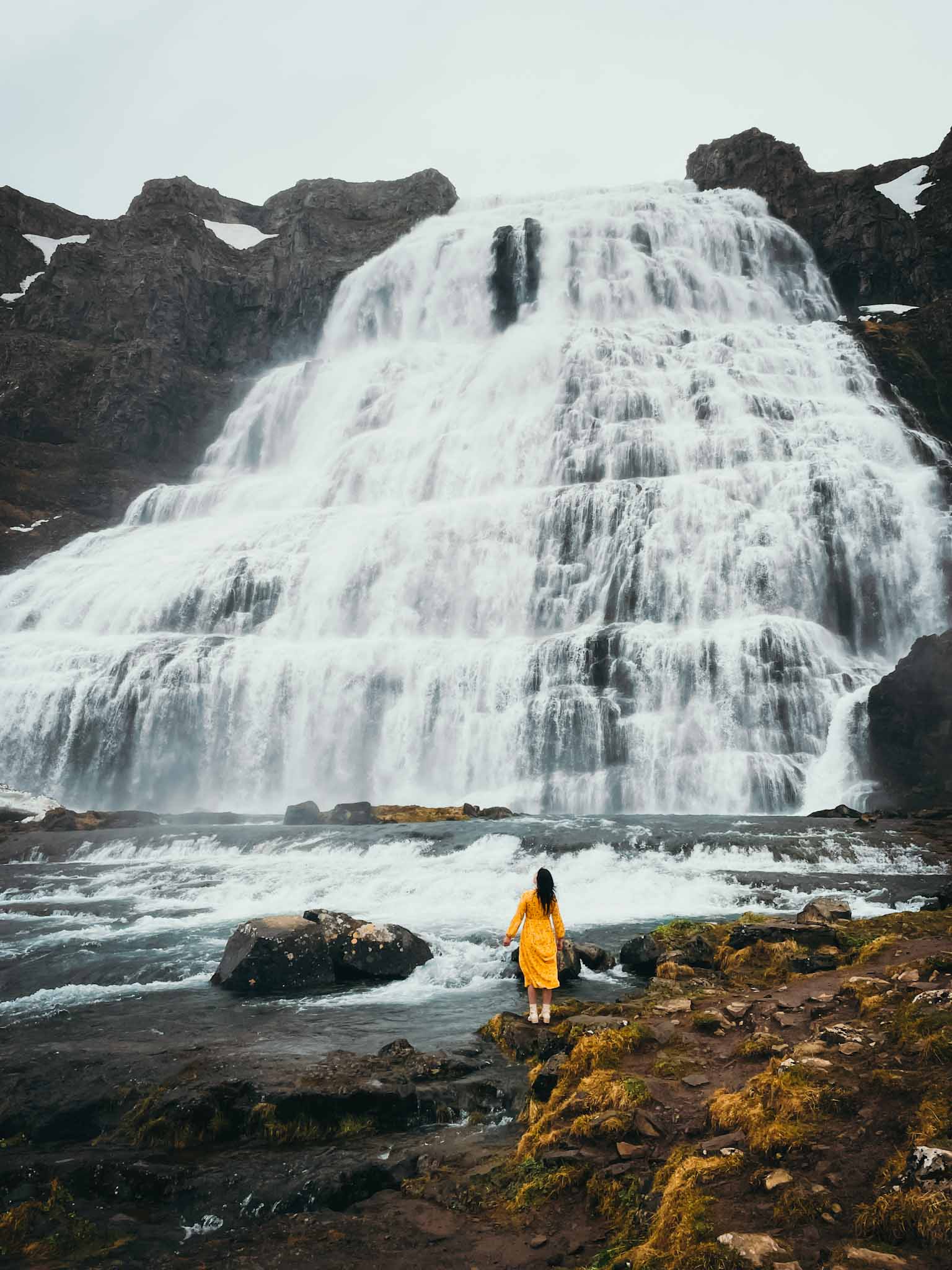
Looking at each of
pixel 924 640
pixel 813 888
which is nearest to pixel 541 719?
pixel 924 640

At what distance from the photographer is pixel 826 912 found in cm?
1216

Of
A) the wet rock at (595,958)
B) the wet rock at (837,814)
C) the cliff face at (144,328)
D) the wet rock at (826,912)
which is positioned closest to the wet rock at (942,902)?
the wet rock at (826,912)

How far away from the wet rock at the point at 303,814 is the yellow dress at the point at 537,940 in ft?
65.9

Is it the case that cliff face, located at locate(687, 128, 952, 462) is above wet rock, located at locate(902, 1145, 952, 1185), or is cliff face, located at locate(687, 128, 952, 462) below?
above

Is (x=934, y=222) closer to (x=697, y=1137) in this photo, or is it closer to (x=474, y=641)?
(x=474, y=641)

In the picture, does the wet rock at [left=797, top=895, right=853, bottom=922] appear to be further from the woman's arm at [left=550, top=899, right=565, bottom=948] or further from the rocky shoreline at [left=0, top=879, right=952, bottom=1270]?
the woman's arm at [left=550, top=899, right=565, bottom=948]

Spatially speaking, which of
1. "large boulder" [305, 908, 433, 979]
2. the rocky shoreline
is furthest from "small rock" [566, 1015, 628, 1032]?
"large boulder" [305, 908, 433, 979]

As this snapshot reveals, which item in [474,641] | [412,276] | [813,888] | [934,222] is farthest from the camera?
[412,276]

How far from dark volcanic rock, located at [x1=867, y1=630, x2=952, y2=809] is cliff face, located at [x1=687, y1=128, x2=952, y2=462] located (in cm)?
2955

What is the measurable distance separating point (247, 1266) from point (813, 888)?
47.0 feet

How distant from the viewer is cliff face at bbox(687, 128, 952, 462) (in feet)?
172

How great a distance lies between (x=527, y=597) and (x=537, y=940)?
105ft

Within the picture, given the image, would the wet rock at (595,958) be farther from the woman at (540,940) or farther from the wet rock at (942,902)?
the wet rock at (942,902)

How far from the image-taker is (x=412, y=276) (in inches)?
2817
